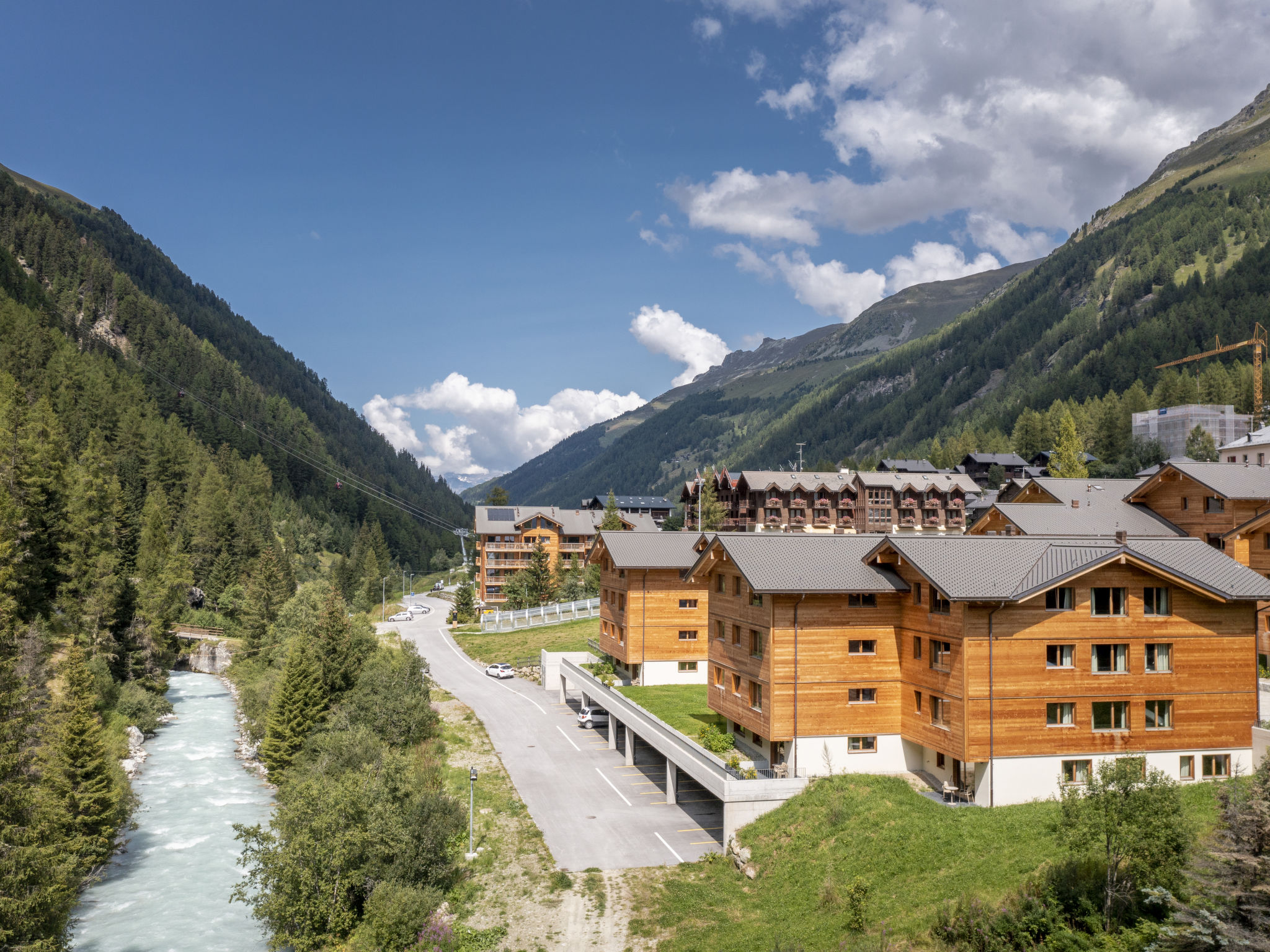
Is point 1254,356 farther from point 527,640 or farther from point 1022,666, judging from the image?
point 1022,666

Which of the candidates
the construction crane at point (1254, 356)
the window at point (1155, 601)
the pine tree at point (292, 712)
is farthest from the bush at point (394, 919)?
the construction crane at point (1254, 356)

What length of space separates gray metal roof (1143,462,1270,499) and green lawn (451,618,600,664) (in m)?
47.8

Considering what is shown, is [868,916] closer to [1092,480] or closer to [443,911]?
[443,911]

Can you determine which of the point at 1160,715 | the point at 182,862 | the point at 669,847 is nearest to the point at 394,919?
the point at 669,847

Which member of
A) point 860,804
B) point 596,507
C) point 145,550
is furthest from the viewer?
A: point 596,507

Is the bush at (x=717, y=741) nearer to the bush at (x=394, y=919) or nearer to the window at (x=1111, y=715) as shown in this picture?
the bush at (x=394, y=919)

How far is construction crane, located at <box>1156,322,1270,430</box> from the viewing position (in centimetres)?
12431

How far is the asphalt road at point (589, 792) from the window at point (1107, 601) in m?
18.5

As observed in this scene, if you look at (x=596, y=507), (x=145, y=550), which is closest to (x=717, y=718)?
(x=145, y=550)

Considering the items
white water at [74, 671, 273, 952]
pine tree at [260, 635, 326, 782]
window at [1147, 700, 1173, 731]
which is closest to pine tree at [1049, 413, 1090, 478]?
window at [1147, 700, 1173, 731]

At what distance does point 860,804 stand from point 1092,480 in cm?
3701

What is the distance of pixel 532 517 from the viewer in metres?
119

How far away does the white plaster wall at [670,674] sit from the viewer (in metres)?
56.5

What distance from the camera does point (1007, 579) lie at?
3186 cm
